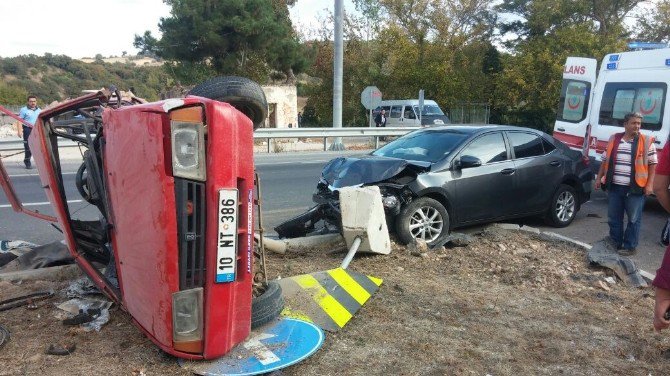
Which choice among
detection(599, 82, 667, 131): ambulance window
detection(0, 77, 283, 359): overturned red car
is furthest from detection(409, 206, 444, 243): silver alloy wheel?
detection(599, 82, 667, 131): ambulance window

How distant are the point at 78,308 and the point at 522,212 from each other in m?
5.81

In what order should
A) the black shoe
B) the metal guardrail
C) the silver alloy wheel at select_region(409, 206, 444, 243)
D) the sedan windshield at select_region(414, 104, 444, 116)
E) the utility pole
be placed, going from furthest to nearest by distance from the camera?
1. the sedan windshield at select_region(414, 104, 444, 116)
2. the metal guardrail
3. the utility pole
4. the black shoe
5. the silver alloy wheel at select_region(409, 206, 444, 243)

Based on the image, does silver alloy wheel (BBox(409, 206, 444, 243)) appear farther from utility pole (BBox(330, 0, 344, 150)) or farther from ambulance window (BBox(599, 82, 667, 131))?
utility pole (BBox(330, 0, 344, 150))

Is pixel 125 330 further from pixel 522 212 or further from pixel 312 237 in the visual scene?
pixel 522 212

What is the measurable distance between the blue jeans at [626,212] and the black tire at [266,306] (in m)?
4.94

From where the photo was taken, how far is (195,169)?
9.75 feet

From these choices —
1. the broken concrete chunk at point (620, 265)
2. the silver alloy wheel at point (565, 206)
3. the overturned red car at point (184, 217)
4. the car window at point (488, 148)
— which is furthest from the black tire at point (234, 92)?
the silver alloy wheel at point (565, 206)

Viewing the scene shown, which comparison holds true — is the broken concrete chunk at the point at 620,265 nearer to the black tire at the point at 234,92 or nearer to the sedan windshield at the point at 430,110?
the black tire at the point at 234,92

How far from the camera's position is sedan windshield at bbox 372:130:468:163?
24.3 feet

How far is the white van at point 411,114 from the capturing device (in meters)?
28.2

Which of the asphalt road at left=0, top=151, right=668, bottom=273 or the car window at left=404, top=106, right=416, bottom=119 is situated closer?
the asphalt road at left=0, top=151, right=668, bottom=273

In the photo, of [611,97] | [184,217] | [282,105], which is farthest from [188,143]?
[282,105]

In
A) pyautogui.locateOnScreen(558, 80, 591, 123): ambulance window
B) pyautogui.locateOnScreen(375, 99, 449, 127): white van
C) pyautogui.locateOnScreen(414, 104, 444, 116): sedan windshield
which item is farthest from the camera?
pyautogui.locateOnScreen(414, 104, 444, 116): sedan windshield

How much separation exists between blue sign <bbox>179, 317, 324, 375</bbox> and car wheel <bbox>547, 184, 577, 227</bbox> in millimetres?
5441
